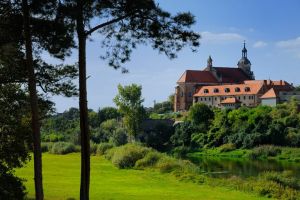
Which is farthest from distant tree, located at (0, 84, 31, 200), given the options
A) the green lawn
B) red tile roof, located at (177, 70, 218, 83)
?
red tile roof, located at (177, 70, 218, 83)

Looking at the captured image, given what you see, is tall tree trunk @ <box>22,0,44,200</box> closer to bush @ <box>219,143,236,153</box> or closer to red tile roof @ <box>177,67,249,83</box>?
bush @ <box>219,143,236,153</box>

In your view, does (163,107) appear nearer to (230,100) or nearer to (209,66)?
(209,66)

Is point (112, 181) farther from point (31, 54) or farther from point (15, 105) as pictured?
point (31, 54)

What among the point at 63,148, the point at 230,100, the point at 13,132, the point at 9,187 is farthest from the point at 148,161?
the point at 230,100

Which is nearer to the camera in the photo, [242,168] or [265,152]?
[242,168]

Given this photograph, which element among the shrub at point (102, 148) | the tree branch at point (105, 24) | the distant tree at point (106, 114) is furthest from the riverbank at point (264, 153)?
the tree branch at point (105, 24)

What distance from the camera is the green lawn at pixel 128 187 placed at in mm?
24516

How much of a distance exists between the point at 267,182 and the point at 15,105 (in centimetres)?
1800

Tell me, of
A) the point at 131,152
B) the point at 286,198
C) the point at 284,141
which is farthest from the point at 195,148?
the point at 286,198

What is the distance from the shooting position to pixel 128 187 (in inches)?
1156

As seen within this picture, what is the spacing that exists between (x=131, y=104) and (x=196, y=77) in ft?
119

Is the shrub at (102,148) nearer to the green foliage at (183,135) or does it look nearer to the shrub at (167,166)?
the shrub at (167,166)

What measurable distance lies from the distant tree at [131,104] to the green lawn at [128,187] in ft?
123

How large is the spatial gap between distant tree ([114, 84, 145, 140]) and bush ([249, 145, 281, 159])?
67.3 feet
